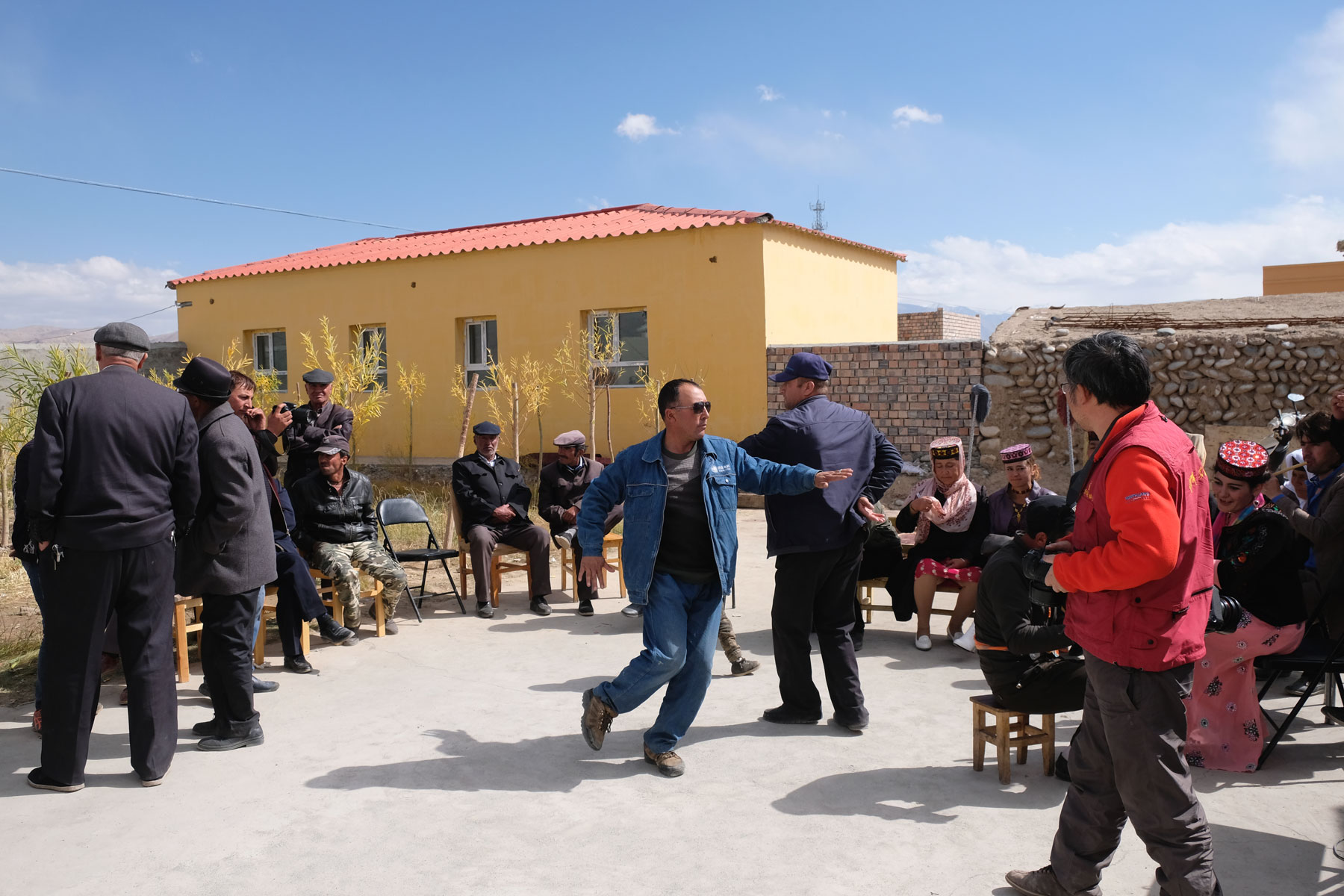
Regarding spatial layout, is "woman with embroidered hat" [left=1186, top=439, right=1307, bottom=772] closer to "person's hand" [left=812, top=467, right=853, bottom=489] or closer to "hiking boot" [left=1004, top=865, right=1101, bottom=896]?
"hiking boot" [left=1004, top=865, right=1101, bottom=896]

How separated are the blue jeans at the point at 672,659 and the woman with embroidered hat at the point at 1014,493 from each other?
2.73 m

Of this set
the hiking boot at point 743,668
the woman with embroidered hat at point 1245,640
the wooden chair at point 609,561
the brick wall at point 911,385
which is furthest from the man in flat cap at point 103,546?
the brick wall at point 911,385

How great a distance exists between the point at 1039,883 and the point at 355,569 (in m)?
5.08

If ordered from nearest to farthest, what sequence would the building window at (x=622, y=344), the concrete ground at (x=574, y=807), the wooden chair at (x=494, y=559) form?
1. the concrete ground at (x=574, y=807)
2. the wooden chair at (x=494, y=559)
3. the building window at (x=622, y=344)

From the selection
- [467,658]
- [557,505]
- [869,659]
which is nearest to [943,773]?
[869,659]

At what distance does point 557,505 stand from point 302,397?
1089cm

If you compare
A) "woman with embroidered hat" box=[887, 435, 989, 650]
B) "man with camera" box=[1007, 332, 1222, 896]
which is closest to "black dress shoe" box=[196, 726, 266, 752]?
"man with camera" box=[1007, 332, 1222, 896]

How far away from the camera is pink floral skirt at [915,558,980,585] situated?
6469mm

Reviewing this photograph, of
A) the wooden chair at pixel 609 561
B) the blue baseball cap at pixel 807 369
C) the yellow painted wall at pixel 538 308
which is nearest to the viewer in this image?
the blue baseball cap at pixel 807 369

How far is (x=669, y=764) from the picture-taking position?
4312mm

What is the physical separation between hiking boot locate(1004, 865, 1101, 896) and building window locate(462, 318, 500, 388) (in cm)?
1434

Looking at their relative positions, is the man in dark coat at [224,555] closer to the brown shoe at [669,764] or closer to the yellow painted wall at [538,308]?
the brown shoe at [669,764]

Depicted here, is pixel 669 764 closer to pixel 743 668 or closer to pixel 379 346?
pixel 743 668

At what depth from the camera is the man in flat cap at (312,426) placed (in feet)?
25.1
